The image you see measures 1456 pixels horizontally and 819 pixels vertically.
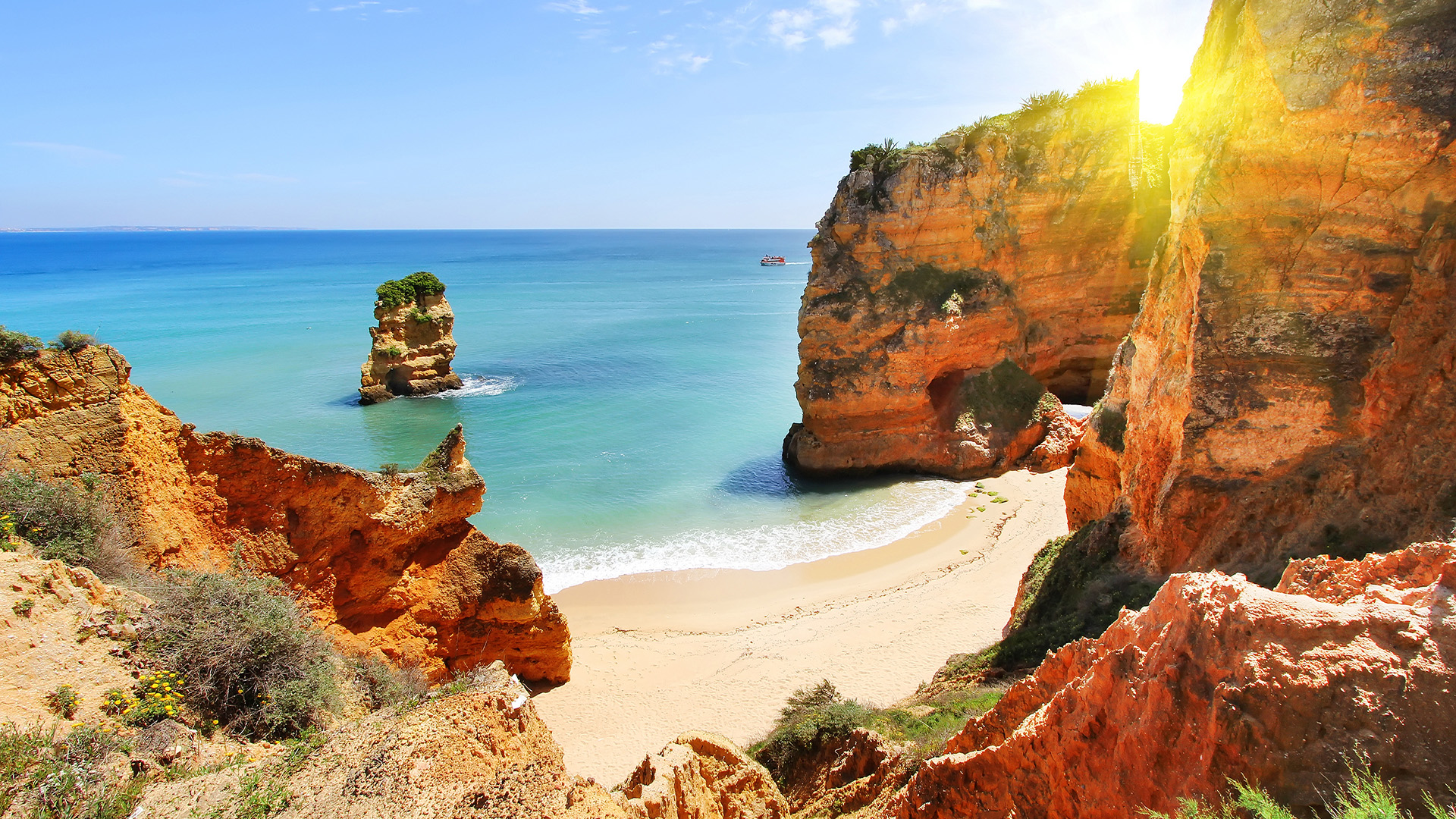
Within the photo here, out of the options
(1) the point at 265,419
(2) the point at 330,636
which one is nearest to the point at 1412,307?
(2) the point at 330,636

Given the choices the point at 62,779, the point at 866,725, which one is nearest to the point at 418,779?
the point at 62,779

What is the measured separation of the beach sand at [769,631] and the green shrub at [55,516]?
716 centimetres

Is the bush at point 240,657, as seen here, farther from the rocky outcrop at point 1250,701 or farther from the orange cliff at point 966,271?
the orange cliff at point 966,271

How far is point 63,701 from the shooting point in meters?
5.41

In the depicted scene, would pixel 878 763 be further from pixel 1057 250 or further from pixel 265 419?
pixel 265 419

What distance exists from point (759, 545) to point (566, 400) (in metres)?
19.1

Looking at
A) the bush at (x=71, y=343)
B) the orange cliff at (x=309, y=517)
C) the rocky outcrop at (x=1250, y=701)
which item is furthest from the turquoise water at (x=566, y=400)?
the rocky outcrop at (x=1250, y=701)

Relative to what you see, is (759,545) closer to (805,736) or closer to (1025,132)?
(805,736)

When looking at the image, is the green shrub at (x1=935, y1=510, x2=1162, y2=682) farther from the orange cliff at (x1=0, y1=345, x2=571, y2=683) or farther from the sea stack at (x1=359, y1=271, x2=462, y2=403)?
the sea stack at (x1=359, y1=271, x2=462, y2=403)

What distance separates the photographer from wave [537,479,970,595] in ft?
63.5

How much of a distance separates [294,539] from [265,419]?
28615mm

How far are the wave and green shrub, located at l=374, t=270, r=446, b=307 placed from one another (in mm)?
21549

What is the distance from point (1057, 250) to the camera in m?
25.1

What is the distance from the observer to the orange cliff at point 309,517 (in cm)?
834
